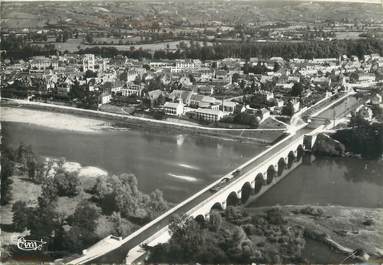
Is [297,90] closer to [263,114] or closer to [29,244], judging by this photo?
[263,114]

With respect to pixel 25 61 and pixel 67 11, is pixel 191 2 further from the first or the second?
pixel 25 61

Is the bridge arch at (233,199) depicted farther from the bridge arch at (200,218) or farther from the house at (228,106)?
the house at (228,106)

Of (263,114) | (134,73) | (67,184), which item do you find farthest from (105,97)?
(67,184)

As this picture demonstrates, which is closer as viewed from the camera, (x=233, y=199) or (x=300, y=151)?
(x=233, y=199)

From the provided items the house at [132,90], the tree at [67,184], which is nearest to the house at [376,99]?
the house at [132,90]

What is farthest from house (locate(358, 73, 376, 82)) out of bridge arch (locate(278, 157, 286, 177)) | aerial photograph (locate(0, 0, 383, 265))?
bridge arch (locate(278, 157, 286, 177))

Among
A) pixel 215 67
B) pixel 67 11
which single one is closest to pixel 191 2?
pixel 67 11

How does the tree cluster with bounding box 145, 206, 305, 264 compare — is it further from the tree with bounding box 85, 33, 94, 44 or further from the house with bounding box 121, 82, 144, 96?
the house with bounding box 121, 82, 144, 96
